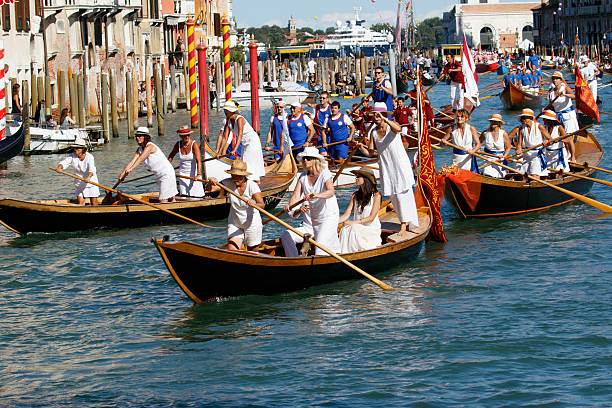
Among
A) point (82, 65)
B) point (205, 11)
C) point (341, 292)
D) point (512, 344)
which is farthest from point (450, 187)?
point (205, 11)

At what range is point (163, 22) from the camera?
52250mm

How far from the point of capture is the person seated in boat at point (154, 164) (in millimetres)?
13616

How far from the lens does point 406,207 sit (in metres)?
12.1

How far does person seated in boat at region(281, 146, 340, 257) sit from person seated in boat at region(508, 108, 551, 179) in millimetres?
5389

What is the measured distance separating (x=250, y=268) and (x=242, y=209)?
1.93ft

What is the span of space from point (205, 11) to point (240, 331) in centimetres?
5747

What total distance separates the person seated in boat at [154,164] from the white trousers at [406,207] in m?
3.44

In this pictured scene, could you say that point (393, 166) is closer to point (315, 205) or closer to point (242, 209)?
point (315, 205)

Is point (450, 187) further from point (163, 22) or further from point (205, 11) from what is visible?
point (205, 11)

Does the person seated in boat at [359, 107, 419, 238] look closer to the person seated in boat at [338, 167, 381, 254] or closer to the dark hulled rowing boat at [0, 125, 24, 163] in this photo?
the person seated in boat at [338, 167, 381, 254]

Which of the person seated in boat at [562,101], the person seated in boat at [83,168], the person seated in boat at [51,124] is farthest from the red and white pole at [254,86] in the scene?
the person seated in boat at [51,124]

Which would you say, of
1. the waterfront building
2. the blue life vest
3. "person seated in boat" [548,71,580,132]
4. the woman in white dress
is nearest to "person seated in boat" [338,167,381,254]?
the woman in white dress

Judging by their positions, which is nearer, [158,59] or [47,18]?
[47,18]

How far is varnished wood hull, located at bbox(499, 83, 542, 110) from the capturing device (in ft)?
116
